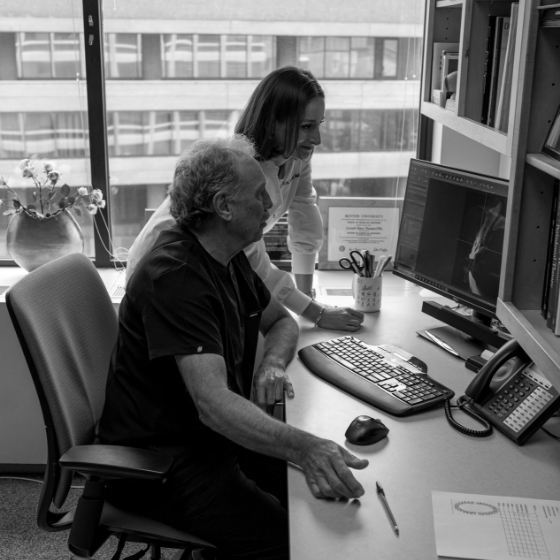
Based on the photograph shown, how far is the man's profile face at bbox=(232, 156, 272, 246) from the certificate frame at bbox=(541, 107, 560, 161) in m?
0.64

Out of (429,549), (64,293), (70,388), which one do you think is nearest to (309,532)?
(429,549)

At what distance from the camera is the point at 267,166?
2037 mm

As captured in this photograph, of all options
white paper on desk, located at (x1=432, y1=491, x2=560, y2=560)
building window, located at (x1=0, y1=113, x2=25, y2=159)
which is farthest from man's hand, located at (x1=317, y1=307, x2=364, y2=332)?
building window, located at (x1=0, y1=113, x2=25, y2=159)

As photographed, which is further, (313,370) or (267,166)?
(267,166)

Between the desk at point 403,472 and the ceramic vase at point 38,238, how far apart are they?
3.84 feet

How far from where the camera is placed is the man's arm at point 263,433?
4.18ft

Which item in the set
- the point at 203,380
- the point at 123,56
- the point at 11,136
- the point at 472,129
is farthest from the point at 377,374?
the point at 11,136

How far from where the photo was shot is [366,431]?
144cm

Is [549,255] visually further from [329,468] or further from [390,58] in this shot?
[390,58]

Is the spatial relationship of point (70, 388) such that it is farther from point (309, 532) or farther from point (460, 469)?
point (460, 469)

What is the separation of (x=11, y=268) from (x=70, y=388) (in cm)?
146

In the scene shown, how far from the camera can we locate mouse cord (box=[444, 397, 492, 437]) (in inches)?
58.5

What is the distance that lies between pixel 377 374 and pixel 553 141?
0.71 meters

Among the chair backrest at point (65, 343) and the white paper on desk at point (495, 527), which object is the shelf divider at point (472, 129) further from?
the chair backrest at point (65, 343)
